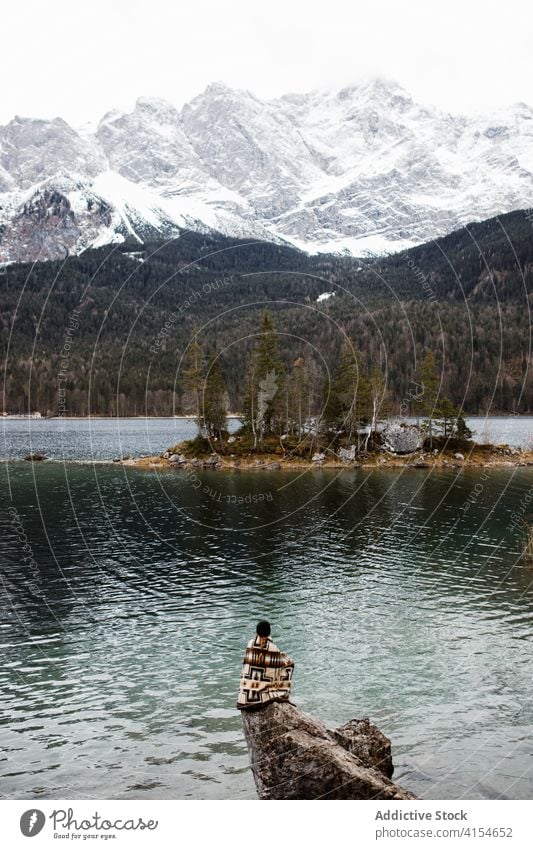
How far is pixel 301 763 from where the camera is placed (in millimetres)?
16172

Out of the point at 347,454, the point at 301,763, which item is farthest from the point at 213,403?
the point at 301,763

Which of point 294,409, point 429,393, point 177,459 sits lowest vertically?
point 177,459

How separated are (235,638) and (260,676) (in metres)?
14.7

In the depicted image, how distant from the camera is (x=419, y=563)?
150ft

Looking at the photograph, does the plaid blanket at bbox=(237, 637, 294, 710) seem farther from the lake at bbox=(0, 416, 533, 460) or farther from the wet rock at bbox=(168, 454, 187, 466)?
the lake at bbox=(0, 416, 533, 460)

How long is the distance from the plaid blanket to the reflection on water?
3610 millimetres

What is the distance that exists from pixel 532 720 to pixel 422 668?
Answer: 547 centimetres

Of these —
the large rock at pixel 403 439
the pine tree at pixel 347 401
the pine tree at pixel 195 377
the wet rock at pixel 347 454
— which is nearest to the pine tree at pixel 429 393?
the large rock at pixel 403 439

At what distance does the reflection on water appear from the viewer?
2033 centimetres

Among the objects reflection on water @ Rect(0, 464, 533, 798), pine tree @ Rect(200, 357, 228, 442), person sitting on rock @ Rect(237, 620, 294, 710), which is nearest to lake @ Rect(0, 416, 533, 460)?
pine tree @ Rect(200, 357, 228, 442)

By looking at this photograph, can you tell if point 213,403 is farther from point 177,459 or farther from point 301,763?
point 301,763

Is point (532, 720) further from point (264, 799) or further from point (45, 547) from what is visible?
point (45, 547)

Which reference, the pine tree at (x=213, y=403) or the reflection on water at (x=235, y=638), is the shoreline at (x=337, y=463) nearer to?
the pine tree at (x=213, y=403)

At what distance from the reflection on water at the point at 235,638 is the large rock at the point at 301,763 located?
2.40 m
